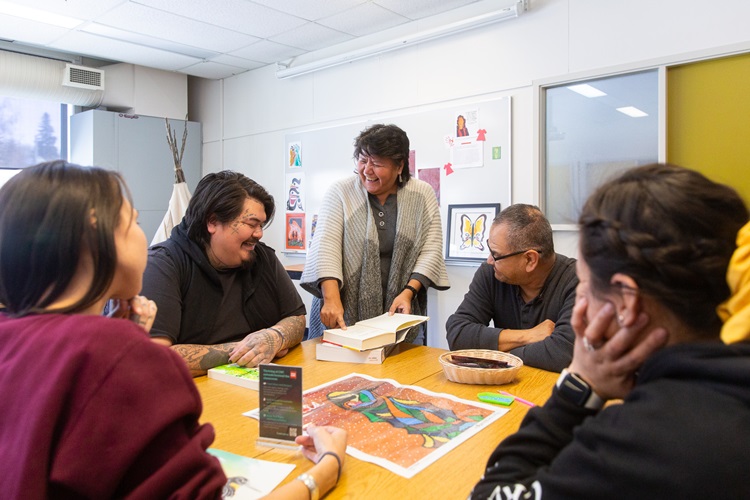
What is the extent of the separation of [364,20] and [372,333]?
281cm

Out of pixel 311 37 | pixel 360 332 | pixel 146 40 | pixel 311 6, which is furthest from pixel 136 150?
pixel 360 332

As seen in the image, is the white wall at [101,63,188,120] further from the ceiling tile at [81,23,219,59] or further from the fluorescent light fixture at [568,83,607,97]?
the fluorescent light fixture at [568,83,607,97]

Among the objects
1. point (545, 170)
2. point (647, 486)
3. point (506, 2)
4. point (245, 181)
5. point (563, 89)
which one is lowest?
point (647, 486)

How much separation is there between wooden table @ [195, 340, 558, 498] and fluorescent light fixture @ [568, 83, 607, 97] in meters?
1.99

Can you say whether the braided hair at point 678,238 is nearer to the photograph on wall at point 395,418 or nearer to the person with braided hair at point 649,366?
the person with braided hair at point 649,366

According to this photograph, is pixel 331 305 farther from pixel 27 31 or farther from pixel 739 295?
→ pixel 27 31

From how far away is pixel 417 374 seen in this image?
5.23ft

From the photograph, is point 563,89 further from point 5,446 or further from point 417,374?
point 5,446

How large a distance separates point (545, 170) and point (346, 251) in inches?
62.3

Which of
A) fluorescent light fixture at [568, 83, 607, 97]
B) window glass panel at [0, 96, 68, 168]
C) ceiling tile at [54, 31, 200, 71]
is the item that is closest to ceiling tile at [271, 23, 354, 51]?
ceiling tile at [54, 31, 200, 71]

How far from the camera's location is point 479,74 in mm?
3521

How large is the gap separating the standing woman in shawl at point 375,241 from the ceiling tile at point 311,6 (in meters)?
1.54

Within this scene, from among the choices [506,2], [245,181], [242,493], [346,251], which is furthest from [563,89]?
[242,493]

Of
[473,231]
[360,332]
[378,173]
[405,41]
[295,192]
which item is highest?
[405,41]
